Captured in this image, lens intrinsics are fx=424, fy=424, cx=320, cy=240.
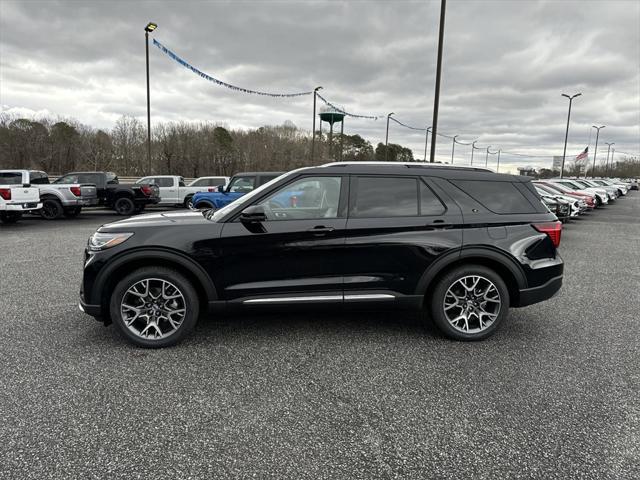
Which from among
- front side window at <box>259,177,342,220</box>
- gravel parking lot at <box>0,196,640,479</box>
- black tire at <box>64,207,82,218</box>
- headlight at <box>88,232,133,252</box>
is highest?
front side window at <box>259,177,342,220</box>

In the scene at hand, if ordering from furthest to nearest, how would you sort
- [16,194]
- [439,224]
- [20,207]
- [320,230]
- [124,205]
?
1. [124,205]
2. [20,207]
3. [16,194]
4. [439,224]
5. [320,230]

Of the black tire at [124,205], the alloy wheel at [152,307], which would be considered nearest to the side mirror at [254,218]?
the alloy wheel at [152,307]

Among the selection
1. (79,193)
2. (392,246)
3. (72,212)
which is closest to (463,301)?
(392,246)

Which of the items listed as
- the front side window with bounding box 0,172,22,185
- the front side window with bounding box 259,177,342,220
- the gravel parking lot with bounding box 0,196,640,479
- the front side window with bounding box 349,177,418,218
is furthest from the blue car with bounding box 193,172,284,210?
the front side window with bounding box 349,177,418,218

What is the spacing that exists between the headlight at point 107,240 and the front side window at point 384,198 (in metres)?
2.08

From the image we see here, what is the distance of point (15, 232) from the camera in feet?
37.9

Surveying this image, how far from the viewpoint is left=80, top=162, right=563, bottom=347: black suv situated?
12.6 feet

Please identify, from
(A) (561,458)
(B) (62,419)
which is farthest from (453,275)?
(B) (62,419)

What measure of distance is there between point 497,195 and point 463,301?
1.11m

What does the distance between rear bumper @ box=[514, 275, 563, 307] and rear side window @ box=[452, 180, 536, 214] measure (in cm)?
74

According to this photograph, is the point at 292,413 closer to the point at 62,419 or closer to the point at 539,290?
the point at 62,419

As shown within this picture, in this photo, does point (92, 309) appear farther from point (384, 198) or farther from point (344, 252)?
point (384, 198)

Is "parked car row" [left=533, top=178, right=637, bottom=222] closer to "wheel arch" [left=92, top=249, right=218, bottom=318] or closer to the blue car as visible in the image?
"wheel arch" [left=92, top=249, right=218, bottom=318]

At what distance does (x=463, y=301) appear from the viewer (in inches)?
163
